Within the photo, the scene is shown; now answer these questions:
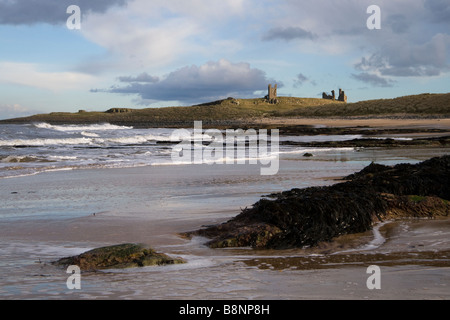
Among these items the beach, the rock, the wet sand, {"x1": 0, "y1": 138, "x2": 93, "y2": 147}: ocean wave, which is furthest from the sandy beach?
the wet sand

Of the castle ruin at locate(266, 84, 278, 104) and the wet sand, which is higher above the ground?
the castle ruin at locate(266, 84, 278, 104)

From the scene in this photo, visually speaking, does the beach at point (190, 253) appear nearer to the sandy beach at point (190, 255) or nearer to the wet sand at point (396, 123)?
the sandy beach at point (190, 255)

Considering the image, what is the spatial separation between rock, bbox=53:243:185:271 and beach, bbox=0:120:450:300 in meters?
0.10

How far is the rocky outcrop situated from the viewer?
484 centimetres

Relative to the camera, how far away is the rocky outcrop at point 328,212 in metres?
4.84

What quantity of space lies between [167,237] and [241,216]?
0.85 metres

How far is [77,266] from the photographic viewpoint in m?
4.09
